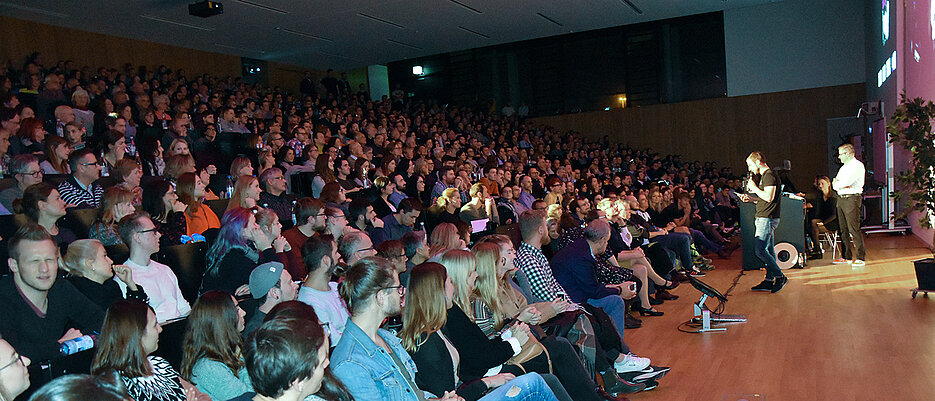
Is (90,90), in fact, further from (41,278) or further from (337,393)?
(337,393)

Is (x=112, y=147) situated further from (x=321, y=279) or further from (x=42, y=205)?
(x=321, y=279)

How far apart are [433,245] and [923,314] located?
12.6ft

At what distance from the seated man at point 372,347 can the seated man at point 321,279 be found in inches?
36.1

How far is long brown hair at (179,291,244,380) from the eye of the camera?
2488 mm

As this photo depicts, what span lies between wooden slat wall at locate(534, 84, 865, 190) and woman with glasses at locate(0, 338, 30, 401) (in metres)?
16.4

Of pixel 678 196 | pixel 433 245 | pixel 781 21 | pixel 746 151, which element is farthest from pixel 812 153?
pixel 433 245

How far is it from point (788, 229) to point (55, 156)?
24.1 feet

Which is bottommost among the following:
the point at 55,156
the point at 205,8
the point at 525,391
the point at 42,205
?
the point at 525,391

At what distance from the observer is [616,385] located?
13.2ft

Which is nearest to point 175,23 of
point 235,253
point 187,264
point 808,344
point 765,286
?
point 187,264

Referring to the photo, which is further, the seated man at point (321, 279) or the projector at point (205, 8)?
the projector at point (205, 8)

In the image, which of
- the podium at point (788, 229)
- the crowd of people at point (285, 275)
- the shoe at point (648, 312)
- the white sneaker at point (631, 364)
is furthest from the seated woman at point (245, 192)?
the podium at point (788, 229)

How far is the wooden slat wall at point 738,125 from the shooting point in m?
15.8

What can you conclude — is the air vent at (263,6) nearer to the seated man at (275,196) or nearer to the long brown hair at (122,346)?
the seated man at (275,196)
